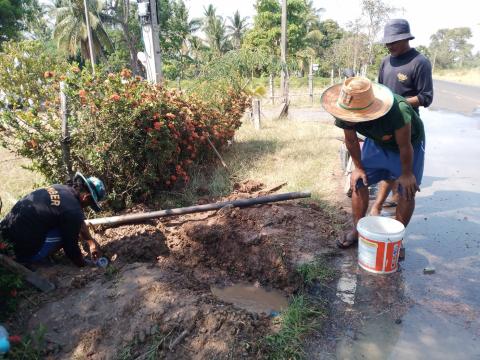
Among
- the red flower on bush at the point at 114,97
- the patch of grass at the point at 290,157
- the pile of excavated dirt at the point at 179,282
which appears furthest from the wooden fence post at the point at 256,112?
the red flower on bush at the point at 114,97

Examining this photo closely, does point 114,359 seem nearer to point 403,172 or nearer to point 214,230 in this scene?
point 214,230

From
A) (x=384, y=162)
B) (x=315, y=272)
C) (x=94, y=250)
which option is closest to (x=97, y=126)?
(x=94, y=250)

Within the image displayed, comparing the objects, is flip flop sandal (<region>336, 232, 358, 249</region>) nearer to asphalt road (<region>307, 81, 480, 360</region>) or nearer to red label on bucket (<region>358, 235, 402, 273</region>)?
asphalt road (<region>307, 81, 480, 360</region>)

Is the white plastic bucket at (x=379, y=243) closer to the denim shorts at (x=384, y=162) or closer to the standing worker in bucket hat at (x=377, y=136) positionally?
the standing worker in bucket hat at (x=377, y=136)

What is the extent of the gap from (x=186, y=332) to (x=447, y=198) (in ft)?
13.1

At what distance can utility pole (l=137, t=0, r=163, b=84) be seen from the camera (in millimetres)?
6957

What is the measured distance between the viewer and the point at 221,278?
365cm

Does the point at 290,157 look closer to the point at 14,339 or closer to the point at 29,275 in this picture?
the point at 29,275

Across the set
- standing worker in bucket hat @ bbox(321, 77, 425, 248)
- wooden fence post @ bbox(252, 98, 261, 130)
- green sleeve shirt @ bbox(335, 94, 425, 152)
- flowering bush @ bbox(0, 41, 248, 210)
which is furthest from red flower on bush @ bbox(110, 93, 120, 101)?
wooden fence post @ bbox(252, 98, 261, 130)

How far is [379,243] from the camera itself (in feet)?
9.64

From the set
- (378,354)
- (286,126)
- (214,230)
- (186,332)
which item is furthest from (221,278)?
(286,126)

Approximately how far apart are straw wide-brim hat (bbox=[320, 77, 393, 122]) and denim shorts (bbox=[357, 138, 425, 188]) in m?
0.57

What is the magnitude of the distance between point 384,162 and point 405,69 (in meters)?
1.22

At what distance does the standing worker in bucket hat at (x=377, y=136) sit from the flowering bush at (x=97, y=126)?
243 centimetres
